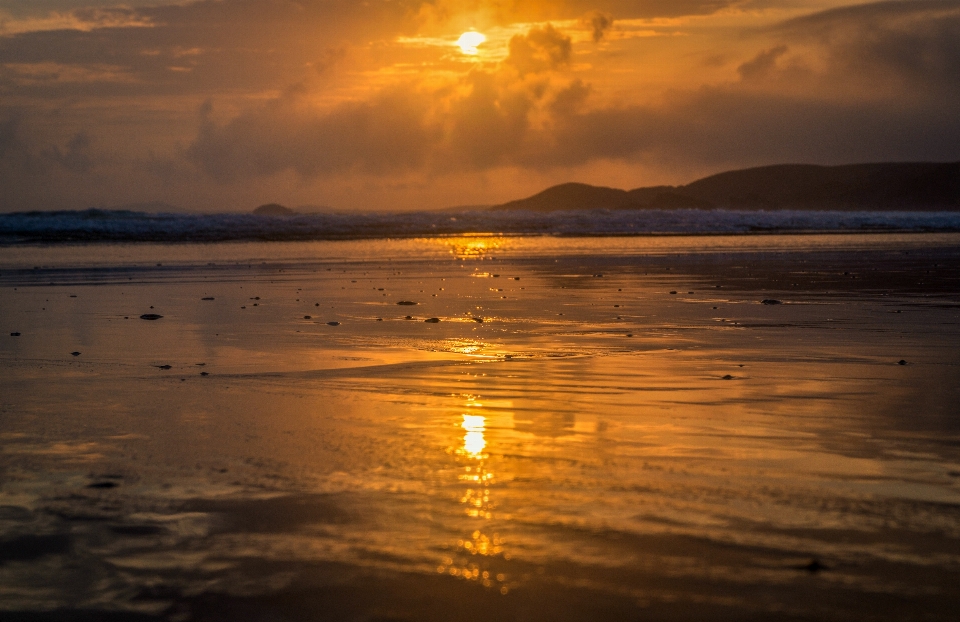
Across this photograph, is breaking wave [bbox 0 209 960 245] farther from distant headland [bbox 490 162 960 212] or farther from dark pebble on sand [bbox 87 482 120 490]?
distant headland [bbox 490 162 960 212]

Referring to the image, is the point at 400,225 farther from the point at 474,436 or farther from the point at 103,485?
the point at 103,485

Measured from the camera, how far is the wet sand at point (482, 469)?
10.0 ft

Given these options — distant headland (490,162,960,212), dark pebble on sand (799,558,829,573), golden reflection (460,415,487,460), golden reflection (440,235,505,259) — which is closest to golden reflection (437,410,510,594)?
golden reflection (460,415,487,460)

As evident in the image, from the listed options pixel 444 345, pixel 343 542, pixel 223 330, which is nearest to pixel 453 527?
pixel 343 542

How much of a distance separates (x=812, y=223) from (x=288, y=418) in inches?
1664

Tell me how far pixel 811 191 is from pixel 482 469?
121 meters

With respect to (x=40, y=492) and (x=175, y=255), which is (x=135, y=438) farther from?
(x=175, y=255)

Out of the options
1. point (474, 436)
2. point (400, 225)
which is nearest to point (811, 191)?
point (400, 225)

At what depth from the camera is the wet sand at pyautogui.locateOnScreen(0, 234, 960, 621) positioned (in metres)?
3.06

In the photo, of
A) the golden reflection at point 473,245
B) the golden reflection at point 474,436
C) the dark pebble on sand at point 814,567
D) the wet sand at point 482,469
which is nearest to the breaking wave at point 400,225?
the golden reflection at point 473,245

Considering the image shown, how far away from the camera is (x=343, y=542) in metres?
3.46

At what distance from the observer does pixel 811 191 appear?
117875 mm

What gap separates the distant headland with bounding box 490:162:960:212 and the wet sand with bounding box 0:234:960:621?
90658 millimetres

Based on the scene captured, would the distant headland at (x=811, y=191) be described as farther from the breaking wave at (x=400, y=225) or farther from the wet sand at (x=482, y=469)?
the wet sand at (x=482, y=469)
